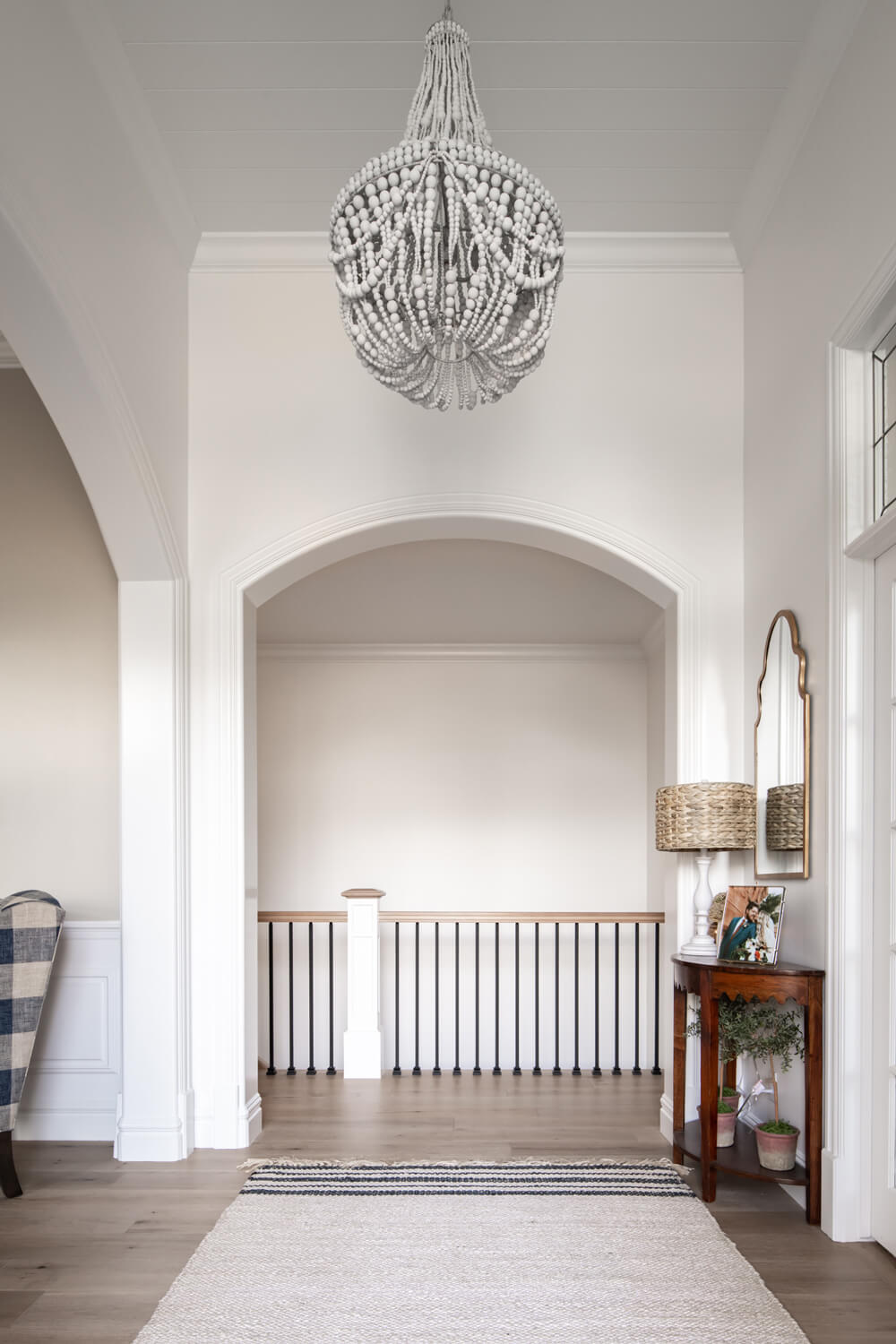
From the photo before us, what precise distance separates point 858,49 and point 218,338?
2.69 m

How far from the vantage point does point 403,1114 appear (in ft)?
16.6

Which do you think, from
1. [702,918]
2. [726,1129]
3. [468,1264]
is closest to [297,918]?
[702,918]

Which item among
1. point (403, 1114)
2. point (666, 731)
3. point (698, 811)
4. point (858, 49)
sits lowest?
point (403, 1114)

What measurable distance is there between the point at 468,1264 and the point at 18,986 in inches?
74.6

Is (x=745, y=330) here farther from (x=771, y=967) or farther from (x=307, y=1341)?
(x=307, y=1341)

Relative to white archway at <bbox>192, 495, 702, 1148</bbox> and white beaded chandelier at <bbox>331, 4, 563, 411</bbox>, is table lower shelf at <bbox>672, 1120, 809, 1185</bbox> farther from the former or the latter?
white beaded chandelier at <bbox>331, 4, 563, 411</bbox>

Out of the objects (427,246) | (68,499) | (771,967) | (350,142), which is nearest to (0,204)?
(427,246)

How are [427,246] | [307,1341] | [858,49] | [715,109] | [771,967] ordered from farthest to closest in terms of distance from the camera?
[715,109] → [771,967] → [858,49] → [307,1341] → [427,246]

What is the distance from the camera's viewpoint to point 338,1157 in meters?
4.37

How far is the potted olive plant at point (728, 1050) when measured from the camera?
3.84 meters

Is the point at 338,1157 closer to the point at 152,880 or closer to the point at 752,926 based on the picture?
the point at 152,880

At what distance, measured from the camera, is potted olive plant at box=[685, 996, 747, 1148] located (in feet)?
12.6

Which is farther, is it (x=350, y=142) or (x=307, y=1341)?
(x=350, y=142)

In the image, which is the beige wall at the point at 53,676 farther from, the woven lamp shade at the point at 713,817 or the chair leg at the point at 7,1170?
the woven lamp shade at the point at 713,817
